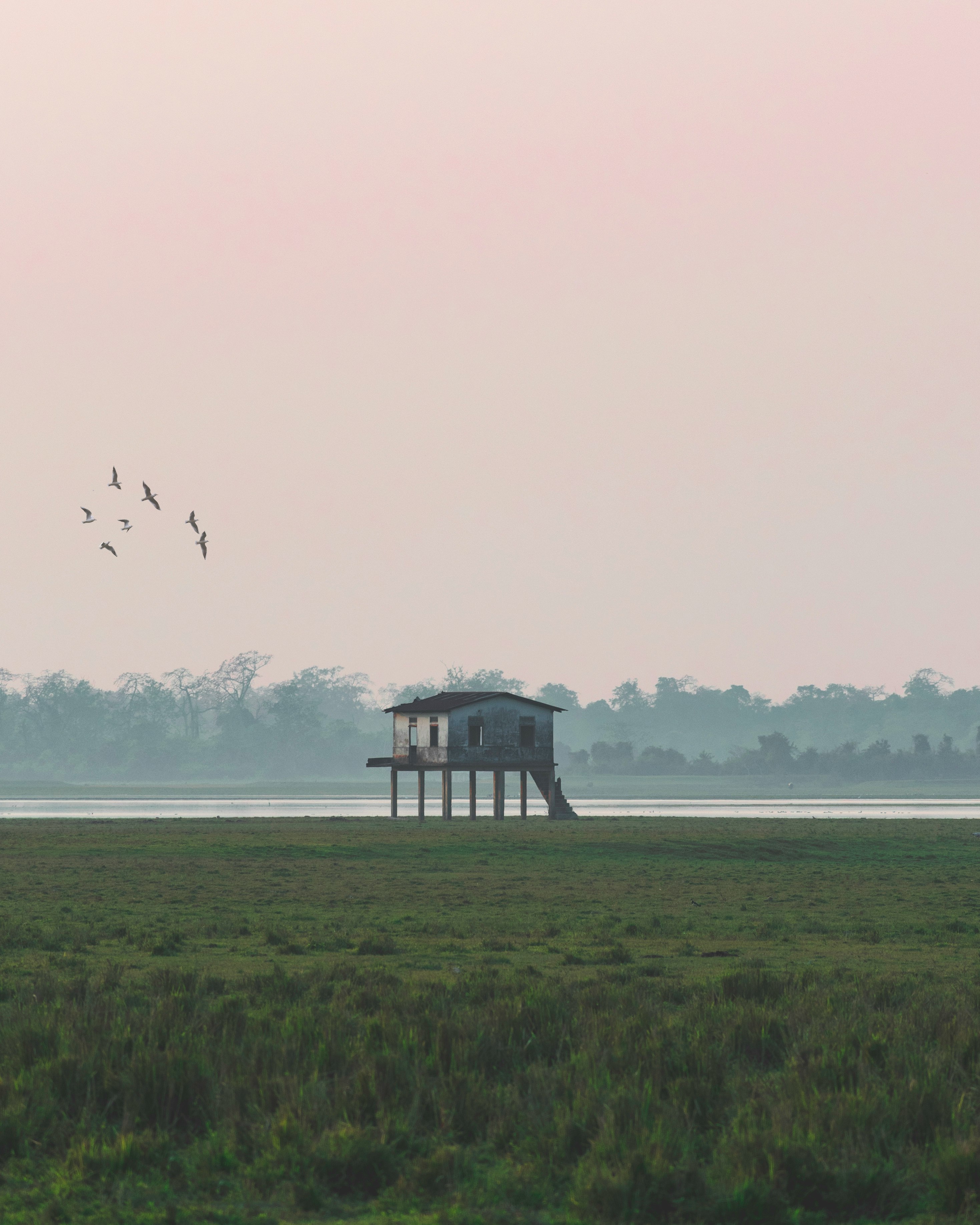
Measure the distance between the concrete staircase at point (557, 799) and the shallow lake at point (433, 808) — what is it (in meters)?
2.89

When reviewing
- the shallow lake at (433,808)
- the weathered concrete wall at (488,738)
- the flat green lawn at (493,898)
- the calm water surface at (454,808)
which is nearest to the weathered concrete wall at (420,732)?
the weathered concrete wall at (488,738)

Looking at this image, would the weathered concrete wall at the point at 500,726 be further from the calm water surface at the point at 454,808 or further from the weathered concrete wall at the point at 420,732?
the calm water surface at the point at 454,808

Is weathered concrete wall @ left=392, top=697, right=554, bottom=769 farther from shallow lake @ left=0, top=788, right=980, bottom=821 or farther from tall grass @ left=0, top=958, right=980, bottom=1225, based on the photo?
tall grass @ left=0, top=958, right=980, bottom=1225

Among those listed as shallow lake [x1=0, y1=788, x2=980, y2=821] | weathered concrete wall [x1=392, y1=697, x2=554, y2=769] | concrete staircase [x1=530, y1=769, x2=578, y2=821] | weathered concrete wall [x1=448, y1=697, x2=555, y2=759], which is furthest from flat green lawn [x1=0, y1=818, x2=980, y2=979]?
shallow lake [x1=0, y1=788, x2=980, y2=821]

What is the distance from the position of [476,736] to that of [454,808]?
42934mm

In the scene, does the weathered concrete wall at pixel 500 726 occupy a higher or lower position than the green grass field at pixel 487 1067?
higher

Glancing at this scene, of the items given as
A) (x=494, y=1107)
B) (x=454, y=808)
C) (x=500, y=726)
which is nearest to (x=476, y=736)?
(x=500, y=726)

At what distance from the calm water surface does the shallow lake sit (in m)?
0.13

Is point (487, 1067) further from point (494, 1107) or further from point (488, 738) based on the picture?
point (488, 738)

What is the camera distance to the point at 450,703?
237 feet

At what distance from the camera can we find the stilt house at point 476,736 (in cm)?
7144

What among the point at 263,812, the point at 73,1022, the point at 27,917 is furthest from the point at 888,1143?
the point at 263,812

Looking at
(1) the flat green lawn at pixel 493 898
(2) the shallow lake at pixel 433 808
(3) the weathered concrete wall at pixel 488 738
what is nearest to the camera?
(1) the flat green lawn at pixel 493 898

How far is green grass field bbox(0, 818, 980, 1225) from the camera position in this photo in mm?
10203
